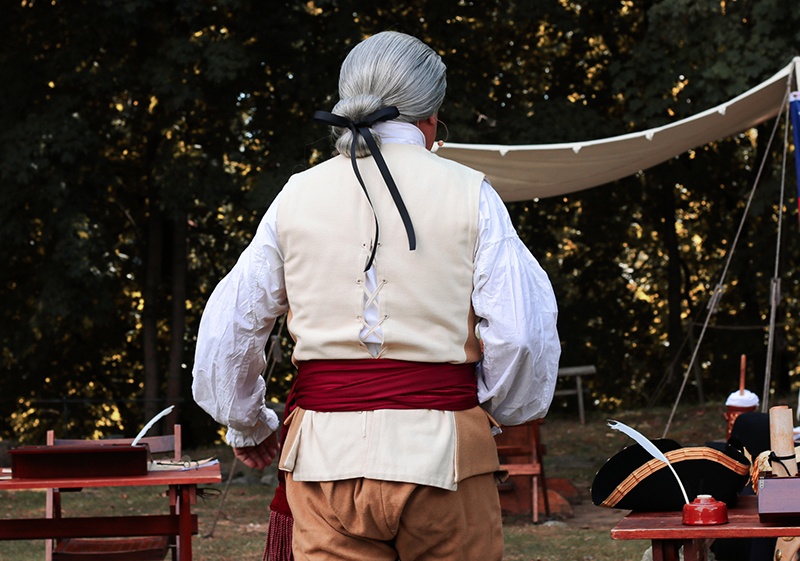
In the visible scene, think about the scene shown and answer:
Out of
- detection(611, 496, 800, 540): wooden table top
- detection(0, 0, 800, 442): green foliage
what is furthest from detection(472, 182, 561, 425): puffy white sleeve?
detection(0, 0, 800, 442): green foliage

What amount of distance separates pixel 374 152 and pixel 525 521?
18.3ft

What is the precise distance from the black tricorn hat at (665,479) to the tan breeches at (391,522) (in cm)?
40

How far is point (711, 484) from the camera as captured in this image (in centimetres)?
211

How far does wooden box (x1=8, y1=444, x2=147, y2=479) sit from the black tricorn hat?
1.74 metres

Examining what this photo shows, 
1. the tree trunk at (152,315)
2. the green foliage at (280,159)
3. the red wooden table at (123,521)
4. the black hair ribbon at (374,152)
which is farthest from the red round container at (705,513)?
the tree trunk at (152,315)

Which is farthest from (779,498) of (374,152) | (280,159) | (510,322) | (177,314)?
(177,314)

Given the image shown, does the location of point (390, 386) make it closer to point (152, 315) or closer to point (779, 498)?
point (779, 498)

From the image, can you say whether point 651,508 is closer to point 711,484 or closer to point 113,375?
point 711,484

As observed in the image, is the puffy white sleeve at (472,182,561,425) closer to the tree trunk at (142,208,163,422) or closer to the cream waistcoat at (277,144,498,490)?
the cream waistcoat at (277,144,498,490)

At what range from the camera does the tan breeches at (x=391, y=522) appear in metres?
1.71

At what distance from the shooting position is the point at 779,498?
6.14ft

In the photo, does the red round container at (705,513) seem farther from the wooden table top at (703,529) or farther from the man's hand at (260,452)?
the man's hand at (260,452)

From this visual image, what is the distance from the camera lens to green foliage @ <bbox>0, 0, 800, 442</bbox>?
11.6m

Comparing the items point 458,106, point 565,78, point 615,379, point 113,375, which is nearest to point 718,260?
point 615,379
